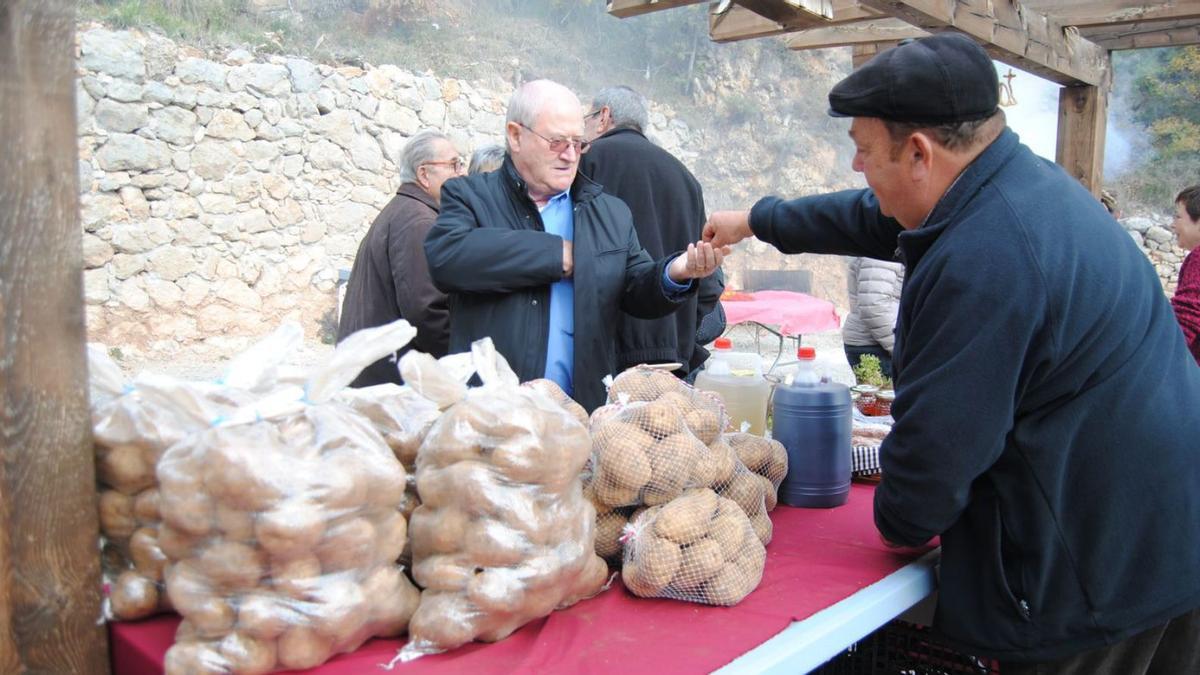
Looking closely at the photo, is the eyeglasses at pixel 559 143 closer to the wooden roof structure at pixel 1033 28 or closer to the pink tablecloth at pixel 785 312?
the wooden roof structure at pixel 1033 28

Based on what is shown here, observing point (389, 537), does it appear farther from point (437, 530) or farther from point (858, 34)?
point (858, 34)

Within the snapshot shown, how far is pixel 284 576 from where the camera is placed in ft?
4.04

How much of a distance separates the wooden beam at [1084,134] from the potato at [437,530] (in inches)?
212

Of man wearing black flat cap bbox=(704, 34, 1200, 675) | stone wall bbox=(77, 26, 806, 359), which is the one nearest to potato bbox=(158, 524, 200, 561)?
man wearing black flat cap bbox=(704, 34, 1200, 675)

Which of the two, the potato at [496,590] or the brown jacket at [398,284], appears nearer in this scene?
the potato at [496,590]

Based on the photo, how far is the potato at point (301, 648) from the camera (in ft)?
4.13

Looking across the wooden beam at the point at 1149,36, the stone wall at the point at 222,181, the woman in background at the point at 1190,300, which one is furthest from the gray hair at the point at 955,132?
the stone wall at the point at 222,181

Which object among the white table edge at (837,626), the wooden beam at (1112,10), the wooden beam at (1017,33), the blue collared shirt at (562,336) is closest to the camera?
the white table edge at (837,626)

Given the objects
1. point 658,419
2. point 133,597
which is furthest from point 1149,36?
point 133,597

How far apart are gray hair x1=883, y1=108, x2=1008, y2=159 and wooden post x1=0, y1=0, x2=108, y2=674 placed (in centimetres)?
140

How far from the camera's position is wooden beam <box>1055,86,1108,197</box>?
559cm

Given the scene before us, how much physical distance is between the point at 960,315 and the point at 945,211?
0.79 ft

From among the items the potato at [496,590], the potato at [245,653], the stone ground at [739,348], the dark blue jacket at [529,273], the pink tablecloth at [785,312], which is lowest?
the stone ground at [739,348]

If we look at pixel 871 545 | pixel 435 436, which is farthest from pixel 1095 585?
pixel 435 436
